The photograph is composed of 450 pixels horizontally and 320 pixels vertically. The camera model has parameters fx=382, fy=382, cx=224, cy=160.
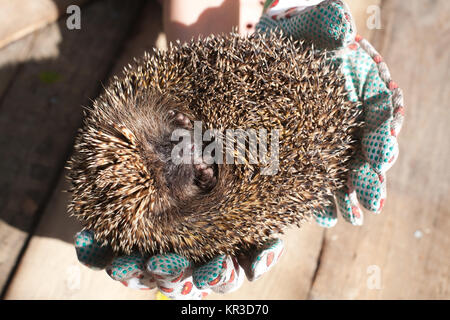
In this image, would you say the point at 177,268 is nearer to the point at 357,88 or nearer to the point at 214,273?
the point at 214,273

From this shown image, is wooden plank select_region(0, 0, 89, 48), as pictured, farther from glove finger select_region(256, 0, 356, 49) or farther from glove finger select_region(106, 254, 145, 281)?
glove finger select_region(106, 254, 145, 281)

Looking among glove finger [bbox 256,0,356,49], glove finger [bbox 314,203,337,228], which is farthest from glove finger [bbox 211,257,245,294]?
glove finger [bbox 256,0,356,49]

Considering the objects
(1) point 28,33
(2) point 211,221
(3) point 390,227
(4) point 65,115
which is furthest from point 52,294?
(3) point 390,227

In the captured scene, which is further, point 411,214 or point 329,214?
point 411,214

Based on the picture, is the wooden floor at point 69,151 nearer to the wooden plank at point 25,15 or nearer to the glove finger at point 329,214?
the wooden plank at point 25,15

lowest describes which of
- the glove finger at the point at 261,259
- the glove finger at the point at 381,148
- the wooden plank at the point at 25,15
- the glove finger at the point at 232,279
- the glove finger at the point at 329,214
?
the glove finger at the point at 232,279

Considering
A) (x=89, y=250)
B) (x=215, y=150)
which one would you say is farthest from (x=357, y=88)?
(x=89, y=250)

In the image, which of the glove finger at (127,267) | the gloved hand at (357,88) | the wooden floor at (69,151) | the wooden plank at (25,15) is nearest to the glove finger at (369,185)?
the gloved hand at (357,88)
